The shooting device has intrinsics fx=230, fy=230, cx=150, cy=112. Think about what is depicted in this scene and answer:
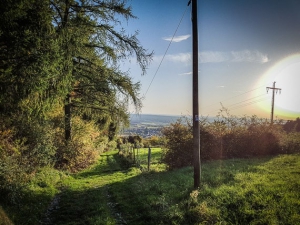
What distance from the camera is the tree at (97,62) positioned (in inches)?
639

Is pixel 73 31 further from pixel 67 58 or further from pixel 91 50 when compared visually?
pixel 91 50

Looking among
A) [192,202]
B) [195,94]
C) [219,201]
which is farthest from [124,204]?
[195,94]

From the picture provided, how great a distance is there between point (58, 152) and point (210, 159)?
11860mm

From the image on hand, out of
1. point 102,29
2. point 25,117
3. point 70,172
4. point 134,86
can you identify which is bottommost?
Result: point 70,172

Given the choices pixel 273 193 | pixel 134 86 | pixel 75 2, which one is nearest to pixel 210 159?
pixel 134 86

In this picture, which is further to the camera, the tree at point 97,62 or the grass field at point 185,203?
the tree at point 97,62

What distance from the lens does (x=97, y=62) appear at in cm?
1827

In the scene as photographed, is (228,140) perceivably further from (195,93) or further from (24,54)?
(24,54)

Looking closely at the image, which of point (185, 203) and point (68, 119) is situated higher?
point (68, 119)

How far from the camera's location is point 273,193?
8273 mm

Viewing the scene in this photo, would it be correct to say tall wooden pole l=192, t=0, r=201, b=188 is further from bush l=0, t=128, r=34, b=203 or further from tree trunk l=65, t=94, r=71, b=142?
tree trunk l=65, t=94, r=71, b=142

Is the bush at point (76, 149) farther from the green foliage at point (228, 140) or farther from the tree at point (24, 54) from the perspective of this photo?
the green foliage at point (228, 140)

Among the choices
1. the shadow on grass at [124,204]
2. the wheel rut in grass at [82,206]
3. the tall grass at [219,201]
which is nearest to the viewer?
the tall grass at [219,201]

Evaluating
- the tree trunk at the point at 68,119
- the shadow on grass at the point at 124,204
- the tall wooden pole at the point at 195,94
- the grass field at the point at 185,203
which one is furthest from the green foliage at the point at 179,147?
the tree trunk at the point at 68,119
